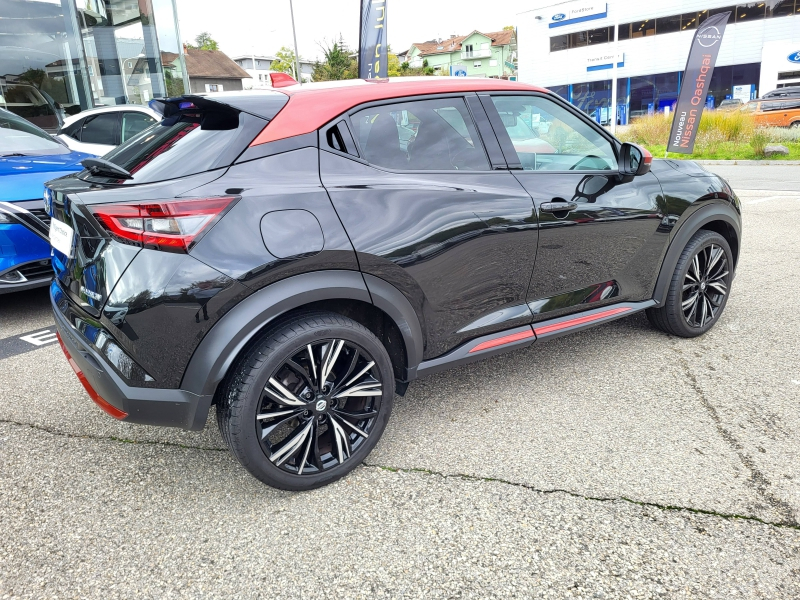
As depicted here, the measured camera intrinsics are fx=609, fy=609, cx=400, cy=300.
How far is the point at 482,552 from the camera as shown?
6.99 feet

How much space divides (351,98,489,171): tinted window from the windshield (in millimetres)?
4018

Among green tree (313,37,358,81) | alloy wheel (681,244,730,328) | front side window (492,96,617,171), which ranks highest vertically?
green tree (313,37,358,81)

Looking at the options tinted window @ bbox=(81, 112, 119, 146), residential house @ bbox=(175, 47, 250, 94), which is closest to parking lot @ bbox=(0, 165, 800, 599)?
tinted window @ bbox=(81, 112, 119, 146)

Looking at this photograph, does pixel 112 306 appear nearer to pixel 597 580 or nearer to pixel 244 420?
pixel 244 420

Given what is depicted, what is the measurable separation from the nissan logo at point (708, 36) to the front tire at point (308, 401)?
53.3 ft

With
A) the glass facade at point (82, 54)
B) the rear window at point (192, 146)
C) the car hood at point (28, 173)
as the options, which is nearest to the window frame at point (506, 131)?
the rear window at point (192, 146)

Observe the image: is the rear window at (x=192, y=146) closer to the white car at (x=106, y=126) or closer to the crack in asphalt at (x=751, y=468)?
the crack in asphalt at (x=751, y=468)

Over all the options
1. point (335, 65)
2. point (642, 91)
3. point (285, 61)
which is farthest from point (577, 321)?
point (285, 61)

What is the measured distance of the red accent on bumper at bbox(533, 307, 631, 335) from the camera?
10.3ft

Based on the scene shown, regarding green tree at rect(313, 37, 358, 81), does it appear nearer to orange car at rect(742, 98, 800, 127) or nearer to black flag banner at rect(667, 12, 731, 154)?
orange car at rect(742, 98, 800, 127)

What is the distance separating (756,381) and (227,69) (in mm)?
76536

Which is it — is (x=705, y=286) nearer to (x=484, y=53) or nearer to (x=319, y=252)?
(x=319, y=252)

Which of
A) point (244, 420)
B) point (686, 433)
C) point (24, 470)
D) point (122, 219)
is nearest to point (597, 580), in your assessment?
point (686, 433)

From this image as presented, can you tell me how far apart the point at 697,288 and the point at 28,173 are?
483cm
